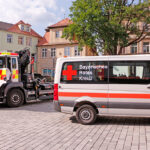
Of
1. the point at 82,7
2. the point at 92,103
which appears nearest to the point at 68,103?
the point at 92,103

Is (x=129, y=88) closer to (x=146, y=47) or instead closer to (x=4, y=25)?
(x=146, y=47)

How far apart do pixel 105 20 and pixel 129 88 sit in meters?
16.5

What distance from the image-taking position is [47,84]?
14.8 metres

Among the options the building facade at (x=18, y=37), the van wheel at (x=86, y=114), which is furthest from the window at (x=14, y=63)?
the building facade at (x=18, y=37)

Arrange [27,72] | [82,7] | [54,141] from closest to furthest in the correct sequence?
[54,141] < [27,72] < [82,7]

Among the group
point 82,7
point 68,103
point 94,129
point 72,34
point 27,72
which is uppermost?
point 82,7

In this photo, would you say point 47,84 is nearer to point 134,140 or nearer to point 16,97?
point 16,97

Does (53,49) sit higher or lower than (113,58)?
higher

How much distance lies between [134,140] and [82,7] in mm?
19676

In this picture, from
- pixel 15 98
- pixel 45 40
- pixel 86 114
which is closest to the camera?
pixel 86 114

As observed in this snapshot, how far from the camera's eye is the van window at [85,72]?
746 cm

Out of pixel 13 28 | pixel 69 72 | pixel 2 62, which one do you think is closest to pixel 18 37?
pixel 13 28

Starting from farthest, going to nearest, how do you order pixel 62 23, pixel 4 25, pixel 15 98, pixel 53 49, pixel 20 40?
pixel 20 40
pixel 4 25
pixel 53 49
pixel 62 23
pixel 15 98

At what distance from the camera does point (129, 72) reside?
727 centimetres
